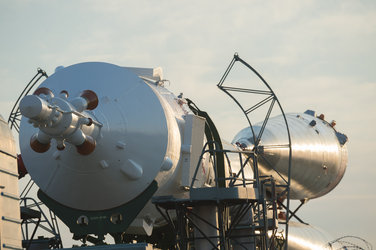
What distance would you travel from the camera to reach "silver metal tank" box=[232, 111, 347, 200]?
33.7 metres

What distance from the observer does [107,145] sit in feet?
64.6

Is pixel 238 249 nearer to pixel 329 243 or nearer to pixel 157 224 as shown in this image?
pixel 157 224

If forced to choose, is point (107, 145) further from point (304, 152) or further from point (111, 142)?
point (304, 152)

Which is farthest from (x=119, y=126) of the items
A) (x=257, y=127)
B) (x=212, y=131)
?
(x=257, y=127)

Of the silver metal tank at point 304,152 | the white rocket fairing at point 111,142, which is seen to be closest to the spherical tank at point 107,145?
the white rocket fairing at point 111,142

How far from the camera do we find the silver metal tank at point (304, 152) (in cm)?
3366

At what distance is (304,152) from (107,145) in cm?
1780

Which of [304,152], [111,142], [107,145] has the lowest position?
[107,145]

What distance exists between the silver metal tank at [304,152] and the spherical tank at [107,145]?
1239 centimetres

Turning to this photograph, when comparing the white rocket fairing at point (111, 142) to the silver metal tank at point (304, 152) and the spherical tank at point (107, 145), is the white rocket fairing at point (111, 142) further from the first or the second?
the silver metal tank at point (304, 152)

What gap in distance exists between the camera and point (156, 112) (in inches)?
816

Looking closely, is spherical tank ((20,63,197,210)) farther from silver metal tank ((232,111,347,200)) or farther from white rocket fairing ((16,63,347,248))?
silver metal tank ((232,111,347,200))

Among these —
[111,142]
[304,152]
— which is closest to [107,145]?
[111,142]

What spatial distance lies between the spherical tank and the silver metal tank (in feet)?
40.6
